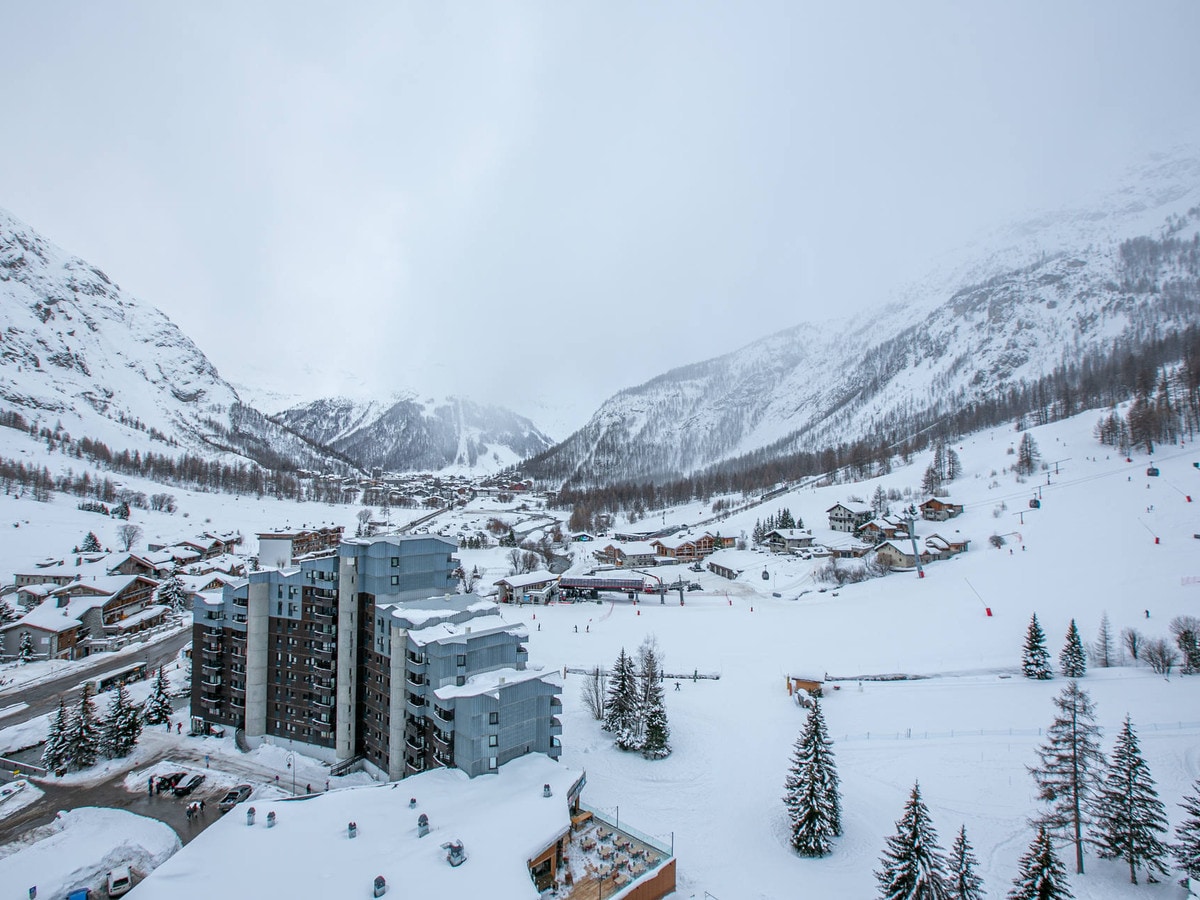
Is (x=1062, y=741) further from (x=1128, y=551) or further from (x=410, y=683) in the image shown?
(x=1128, y=551)

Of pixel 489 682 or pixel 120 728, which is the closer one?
pixel 489 682

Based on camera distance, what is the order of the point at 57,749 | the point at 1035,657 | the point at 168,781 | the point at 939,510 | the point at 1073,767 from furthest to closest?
the point at 939,510 < the point at 1035,657 < the point at 57,749 < the point at 168,781 < the point at 1073,767

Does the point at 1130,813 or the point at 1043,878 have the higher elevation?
the point at 1043,878

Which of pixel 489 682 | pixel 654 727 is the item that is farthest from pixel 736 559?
pixel 489 682

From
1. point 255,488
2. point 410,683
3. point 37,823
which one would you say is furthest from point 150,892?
point 255,488

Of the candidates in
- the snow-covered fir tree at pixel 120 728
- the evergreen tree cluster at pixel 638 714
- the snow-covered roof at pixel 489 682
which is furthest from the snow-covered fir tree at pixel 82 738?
the evergreen tree cluster at pixel 638 714

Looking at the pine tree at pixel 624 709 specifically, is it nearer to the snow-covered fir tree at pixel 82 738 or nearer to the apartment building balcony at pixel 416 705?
the apartment building balcony at pixel 416 705

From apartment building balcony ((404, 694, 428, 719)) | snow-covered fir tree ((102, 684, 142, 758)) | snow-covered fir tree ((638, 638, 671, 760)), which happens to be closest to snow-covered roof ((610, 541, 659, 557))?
snow-covered fir tree ((638, 638, 671, 760))

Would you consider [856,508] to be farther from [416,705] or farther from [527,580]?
[416,705]
